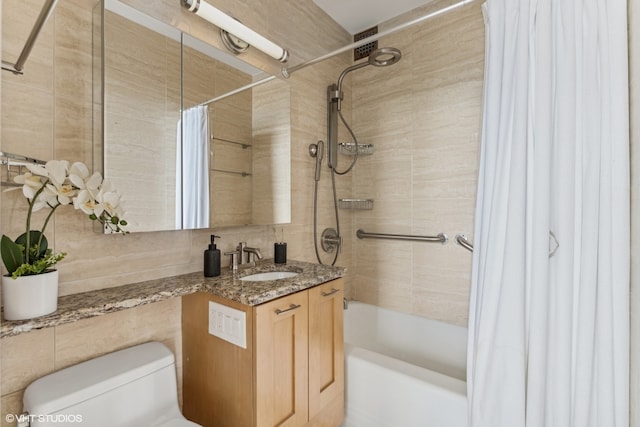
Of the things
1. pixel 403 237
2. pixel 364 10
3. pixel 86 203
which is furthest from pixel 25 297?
pixel 364 10

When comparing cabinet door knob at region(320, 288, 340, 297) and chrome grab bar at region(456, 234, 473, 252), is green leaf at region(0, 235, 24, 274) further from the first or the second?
chrome grab bar at region(456, 234, 473, 252)

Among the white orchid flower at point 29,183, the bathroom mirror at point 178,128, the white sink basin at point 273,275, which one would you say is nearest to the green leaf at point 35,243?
the white orchid flower at point 29,183

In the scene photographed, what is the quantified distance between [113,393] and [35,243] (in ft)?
1.77

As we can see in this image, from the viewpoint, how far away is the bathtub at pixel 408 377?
4.50 ft

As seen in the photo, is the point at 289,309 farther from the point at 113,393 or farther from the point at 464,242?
the point at 464,242

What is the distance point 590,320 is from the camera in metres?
0.97

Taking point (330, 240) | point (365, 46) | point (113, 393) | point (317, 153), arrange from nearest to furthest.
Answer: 1. point (113, 393)
2. point (317, 153)
3. point (330, 240)
4. point (365, 46)

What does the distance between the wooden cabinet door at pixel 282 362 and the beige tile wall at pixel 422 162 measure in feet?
3.74

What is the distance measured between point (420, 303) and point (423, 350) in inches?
11.8

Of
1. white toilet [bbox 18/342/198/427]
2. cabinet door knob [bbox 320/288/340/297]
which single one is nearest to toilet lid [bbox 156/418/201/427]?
white toilet [bbox 18/342/198/427]

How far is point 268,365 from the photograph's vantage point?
1.17 m

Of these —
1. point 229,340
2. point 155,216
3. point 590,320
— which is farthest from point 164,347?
point 590,320

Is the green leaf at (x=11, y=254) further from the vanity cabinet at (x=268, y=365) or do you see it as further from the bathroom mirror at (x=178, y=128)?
the vanity cabinet at (x=268, y=365)

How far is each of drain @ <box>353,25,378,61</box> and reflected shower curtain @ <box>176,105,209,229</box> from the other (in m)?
1.50
